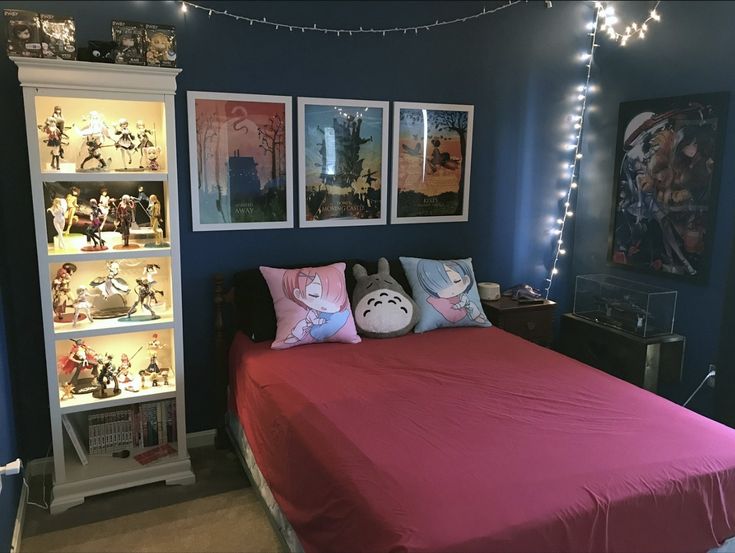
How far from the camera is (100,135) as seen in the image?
270 centimetres

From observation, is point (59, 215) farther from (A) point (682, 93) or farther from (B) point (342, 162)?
(A) point (682, 93)

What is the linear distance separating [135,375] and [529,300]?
2.29 m

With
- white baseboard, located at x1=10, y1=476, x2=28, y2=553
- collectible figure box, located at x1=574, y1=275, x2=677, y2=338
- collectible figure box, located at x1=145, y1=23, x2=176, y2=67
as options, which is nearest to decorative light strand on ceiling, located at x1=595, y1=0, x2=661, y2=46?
collectible figure box, located at x1=574, y1=275, x2=677, y2=338

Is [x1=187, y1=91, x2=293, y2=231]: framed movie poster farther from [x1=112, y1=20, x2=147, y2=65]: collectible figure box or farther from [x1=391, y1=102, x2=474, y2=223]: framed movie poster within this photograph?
[x1=391, y1=102, x2=474, y2=223]: framed movie poster

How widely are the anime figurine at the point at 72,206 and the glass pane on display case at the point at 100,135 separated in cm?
12

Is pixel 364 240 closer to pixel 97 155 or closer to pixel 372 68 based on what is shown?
pixel 372 68

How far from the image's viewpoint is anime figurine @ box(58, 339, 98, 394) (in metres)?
2.77

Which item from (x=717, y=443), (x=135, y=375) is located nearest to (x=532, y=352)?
(x=717, y=443)

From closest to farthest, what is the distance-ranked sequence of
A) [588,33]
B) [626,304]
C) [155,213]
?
[155,213] → [626,304] → [588,33]

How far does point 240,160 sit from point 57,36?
98cm

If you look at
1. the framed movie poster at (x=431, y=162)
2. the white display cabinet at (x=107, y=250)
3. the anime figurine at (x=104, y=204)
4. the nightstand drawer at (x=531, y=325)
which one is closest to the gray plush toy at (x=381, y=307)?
the framed movie poster at (x=431, y=162)

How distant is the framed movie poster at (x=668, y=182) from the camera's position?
10.5 ft

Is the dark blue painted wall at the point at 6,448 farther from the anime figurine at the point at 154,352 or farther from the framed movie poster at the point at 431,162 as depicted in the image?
the framed movie poster at the point at 431,162

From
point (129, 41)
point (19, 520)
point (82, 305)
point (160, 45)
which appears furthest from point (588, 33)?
point (19, 520)
